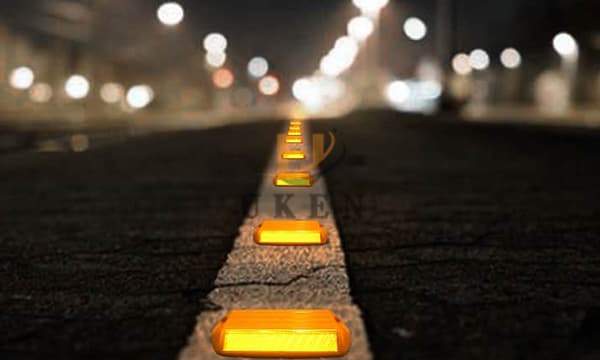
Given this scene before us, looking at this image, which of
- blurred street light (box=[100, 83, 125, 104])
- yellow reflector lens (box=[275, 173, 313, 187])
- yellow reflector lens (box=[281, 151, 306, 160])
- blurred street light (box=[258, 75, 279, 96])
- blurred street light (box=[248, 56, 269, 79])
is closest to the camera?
yellow reflector lens (box=[281, 151, 306, 160])

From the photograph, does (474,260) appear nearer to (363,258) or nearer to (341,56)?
(363,258)

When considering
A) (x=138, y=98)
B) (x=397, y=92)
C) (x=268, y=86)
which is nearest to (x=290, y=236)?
(x=138, y=98)

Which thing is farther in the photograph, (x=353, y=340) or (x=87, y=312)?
(x=87, y=312)

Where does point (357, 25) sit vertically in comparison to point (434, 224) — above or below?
above

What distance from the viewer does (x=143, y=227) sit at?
6.54 meters

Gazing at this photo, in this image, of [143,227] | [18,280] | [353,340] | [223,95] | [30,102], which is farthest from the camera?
[223,95]

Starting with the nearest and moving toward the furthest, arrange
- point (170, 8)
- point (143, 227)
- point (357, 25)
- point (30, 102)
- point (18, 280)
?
point (18, 280) → point (143, 227) → point (170, 8) → point (357, 25) → point (30, 102)

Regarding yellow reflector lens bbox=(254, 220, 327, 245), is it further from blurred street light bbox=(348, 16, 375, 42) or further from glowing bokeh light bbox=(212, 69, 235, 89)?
glowing bokeh light bbox=(212, 69, 235, 89)

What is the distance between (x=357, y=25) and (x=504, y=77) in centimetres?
3157

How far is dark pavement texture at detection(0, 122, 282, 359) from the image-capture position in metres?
3.34

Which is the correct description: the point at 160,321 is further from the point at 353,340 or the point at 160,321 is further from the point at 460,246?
the point at 460,246

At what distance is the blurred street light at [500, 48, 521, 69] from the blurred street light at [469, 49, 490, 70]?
8677mm

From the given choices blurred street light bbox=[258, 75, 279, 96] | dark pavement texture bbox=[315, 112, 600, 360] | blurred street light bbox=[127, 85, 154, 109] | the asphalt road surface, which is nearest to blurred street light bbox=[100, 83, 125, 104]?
blurred street light bbox=[127, 85, 154, 109]

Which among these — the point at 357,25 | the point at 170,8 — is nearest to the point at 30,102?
the point at 357,25
